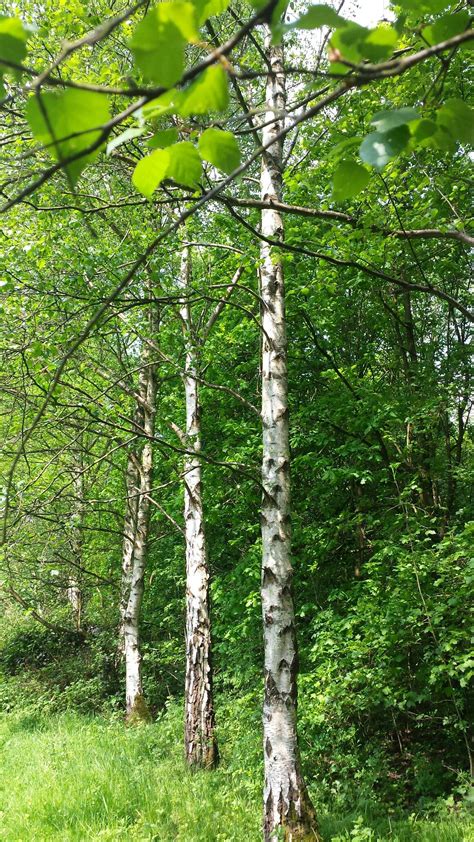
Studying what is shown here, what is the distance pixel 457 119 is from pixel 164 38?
0.41 metres

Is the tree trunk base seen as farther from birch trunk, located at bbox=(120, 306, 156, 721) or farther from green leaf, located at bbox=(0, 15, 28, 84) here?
green leaf, located at bbox=(0, 15, 28, 84)

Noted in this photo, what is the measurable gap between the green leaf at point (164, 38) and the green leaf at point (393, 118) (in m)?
0.23

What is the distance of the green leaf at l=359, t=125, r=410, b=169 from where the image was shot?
626 mm

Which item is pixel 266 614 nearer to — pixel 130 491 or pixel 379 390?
pixel 379 390

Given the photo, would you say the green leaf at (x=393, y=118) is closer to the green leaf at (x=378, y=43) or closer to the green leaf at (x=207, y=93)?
the green leaf at (x=378, y=43)

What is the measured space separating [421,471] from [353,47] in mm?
7000

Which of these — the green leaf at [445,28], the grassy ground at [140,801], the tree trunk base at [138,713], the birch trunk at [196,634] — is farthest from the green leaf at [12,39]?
the tree trunk base at [138,713]

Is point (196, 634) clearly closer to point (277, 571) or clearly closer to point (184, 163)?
point (277, 571)

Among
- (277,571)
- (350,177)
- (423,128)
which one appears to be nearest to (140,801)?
(277,571)

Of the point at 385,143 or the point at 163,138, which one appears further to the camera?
the point at 163,138

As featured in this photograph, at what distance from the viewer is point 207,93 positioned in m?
0.59

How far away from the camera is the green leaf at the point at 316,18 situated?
21.7 inches

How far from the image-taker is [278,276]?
13.6 feet

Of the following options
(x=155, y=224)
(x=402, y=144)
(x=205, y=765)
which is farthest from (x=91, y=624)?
(x=402, y=144)
